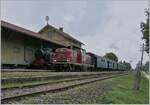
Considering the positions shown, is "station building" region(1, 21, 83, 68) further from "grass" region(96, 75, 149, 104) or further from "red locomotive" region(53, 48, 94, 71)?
"grass" region(96, 75, 149, 104)

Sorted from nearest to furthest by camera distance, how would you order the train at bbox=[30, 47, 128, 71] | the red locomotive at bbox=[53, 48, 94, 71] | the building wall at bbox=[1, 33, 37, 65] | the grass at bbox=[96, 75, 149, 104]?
the grass at bbox=[96, 75, 149, 104] < the building wall at bbox=[1, 33, 37, 65] < the red locomotive at bbox=[53, 48, 94, 71] < the train at bbox=[30, 47, 128, 71]

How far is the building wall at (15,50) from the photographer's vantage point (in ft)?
95.1

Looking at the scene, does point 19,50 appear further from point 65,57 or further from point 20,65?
point 65,57

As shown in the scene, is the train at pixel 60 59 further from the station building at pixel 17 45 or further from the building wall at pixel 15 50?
the station building at pixel 17 45

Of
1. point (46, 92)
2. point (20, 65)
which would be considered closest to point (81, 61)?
point (20, 65)

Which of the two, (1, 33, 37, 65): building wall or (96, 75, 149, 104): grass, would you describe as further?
(1, 33, 37, 65): building wall

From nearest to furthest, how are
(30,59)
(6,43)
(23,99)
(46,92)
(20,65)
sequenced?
1. (23,99)
2. (46,92)
3. (6,43)
4. (20,65)
5. (30,59)

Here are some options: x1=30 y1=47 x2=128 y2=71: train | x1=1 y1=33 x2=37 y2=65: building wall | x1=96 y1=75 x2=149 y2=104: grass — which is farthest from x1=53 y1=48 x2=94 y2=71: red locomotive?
x1=96 y1=75 x2=149 y2=104: grass

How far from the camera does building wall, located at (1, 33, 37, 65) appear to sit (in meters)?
29.0

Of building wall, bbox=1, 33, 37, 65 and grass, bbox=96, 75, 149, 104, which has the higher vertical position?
building wall, bbox=1, 33, 37, 65

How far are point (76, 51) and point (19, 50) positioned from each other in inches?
249

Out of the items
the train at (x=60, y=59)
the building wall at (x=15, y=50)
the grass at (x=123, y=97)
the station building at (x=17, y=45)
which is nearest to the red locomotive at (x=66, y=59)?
the train at (x=60, y=59)

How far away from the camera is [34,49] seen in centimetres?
3647

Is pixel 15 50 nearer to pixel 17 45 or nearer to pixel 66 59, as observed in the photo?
pixel 17 45
